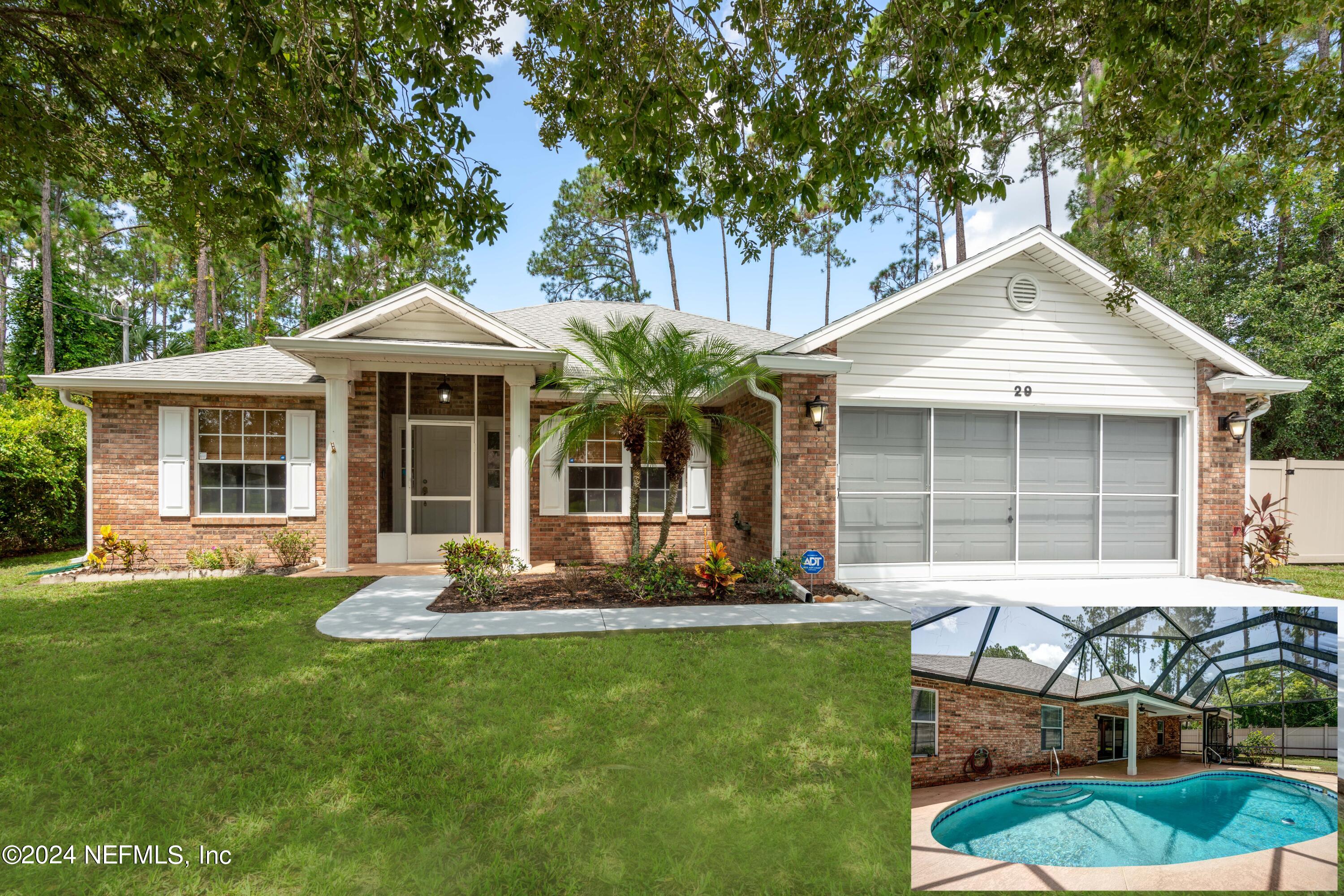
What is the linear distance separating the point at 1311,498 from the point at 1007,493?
7.83 meters

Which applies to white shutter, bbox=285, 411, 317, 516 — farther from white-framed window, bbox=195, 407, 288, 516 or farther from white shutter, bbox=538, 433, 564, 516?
white shutter, bbox=538, 433, 564, 516

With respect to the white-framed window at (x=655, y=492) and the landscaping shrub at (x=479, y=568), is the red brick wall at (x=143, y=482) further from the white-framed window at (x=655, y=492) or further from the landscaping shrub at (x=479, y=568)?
the white-framed window at (x=655, y=492)

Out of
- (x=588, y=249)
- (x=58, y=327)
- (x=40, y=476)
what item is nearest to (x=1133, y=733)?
(x=40, y=476)

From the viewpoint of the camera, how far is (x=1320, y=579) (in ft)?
32.1

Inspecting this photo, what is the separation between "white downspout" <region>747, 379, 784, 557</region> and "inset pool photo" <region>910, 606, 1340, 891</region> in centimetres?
664

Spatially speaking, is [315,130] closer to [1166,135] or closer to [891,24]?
[891,24]

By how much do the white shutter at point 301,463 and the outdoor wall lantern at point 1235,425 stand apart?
14157mm

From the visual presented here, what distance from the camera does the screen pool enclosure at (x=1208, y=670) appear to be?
1549 millimetres

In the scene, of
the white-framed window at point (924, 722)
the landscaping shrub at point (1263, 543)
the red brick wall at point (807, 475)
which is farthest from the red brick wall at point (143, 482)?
the landscaping shrub at point (1263, 543)

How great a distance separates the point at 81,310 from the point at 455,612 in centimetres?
2443

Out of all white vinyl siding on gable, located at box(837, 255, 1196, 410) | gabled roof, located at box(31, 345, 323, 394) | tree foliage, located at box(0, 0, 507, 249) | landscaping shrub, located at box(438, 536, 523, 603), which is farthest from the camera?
gabled roof, located at box(31, 345, 323, 394)

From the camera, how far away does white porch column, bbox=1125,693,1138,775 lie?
1.55 m

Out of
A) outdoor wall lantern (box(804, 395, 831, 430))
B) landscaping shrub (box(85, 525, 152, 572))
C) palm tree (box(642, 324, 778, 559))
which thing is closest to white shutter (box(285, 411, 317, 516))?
landscaping shrub (box(85, 525, 152, 572))

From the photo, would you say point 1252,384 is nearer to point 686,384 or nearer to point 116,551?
point 686,384
